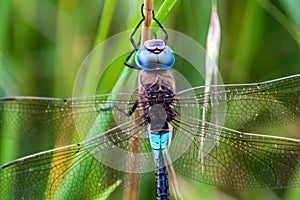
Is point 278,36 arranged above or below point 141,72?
above

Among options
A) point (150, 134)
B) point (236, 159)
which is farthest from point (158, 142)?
point (236, 159)

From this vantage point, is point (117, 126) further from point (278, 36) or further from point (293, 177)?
point (278, 36)

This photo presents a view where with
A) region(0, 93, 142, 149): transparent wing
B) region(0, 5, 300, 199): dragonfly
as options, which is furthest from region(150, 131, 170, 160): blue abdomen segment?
region(0, 93, 142, 149): transparent wing

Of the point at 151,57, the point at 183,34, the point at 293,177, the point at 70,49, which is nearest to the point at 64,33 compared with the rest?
the point at 70,49

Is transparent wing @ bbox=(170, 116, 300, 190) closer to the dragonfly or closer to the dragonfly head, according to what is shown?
the dragonfly

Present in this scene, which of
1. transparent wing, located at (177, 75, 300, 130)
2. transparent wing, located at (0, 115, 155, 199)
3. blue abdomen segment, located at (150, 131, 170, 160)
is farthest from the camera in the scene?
blue abdomen segment, located at (150, 131, 170, 160)

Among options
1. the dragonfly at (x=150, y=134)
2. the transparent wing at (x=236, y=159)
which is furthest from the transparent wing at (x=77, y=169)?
the transparent wing at (x=236, y=159)

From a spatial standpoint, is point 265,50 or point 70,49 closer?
point 70,49
